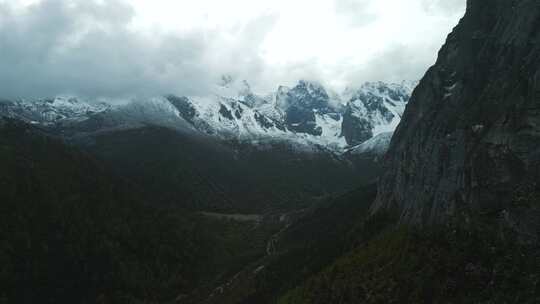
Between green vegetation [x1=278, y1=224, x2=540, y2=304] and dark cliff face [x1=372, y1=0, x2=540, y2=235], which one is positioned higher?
dark cliff face [x1=372, y1=0, x2=540, y2=235]

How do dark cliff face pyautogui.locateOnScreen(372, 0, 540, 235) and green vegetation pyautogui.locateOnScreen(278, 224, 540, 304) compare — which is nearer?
green vegetation pyautogui.locateOnScreen(278, 224, 540, 304)

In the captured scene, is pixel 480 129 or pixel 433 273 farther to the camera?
pixel 480 129

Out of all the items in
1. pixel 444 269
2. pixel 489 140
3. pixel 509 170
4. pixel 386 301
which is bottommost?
pixel 386 301

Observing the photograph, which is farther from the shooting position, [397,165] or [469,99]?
[397,165]

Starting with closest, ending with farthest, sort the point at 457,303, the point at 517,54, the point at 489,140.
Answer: the point at 457,303 → the point at 489,140 → the point at 517,54

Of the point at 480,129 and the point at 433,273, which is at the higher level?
the point at 480,129

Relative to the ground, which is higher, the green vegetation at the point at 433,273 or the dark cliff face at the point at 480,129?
the dark cliff face at the point at 480,129

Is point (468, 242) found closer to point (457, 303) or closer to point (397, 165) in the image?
point (457, 303)

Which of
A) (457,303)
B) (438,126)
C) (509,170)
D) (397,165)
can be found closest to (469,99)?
(438,126)
